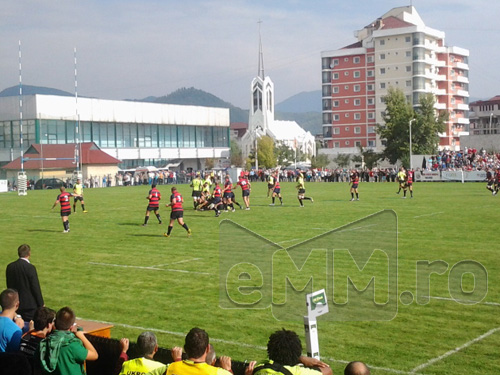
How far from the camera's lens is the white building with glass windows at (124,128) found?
82875 millimetres

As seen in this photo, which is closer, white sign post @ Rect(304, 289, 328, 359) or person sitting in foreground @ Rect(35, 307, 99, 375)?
white sign post @ Rect(304, 289, 328, 359)

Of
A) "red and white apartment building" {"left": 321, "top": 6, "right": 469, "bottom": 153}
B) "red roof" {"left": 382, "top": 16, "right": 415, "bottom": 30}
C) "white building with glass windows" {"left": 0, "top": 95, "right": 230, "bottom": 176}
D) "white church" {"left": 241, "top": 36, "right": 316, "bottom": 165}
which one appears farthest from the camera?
"white church" {"left": 241, "top": 36, "right": 316, "bottom": 165}

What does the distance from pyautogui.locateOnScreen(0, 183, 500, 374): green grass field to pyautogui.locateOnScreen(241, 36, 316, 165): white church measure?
10128cm

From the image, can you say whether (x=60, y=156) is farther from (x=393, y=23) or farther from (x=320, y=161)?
(x=393, y=23)

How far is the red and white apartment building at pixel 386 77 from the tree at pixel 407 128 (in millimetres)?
22961

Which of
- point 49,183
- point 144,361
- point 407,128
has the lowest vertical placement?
point 144,361

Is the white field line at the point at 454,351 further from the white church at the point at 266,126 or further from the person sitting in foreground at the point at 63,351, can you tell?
the white church at the point at 266,126

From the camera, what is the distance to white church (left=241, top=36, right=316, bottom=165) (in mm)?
132000

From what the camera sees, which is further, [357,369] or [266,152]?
[266,152]

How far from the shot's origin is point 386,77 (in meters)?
110

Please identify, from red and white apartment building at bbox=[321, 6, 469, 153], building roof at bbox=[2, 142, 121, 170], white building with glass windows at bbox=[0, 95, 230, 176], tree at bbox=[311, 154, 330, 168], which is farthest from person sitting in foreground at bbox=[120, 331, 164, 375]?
red and white apartment building at bbox=[321, 6, 469, 153]

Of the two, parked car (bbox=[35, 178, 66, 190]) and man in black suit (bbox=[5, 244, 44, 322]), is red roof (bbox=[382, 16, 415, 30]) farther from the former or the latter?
man in black suit (bbox=[5, 244, 44, 322])

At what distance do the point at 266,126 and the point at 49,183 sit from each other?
6972cm

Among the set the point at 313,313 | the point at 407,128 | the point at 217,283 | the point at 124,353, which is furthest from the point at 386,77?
the point at 313,313
